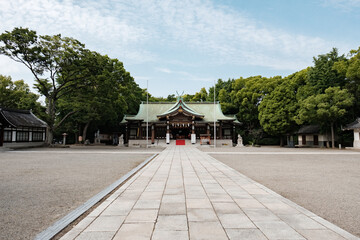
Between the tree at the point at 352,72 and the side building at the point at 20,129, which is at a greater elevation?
the tree at the point at 352,72

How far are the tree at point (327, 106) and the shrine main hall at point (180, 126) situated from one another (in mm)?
9985

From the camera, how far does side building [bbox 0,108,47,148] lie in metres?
26.5

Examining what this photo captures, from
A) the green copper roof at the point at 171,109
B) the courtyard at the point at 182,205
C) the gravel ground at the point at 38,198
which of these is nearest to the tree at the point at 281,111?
the green copper roof at the point at 171,109

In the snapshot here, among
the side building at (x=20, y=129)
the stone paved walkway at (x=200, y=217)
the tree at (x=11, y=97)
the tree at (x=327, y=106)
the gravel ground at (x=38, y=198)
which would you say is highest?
the tree at (x=11, y=97)

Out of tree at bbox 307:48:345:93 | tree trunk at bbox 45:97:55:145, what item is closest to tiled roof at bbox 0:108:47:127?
tree trunk at bbox 45:97:55:145

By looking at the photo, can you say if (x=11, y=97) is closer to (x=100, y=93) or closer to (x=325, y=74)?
(x=100, y=93)

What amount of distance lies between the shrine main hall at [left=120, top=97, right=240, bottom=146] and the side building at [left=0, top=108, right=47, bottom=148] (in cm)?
1228

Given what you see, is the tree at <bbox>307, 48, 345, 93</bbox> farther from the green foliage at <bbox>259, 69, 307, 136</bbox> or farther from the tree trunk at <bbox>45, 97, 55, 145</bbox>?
the tree trunk at <bbox>45, 97, 55, 145</bbox>

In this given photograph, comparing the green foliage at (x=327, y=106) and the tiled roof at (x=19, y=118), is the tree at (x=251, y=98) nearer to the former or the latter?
the green foliage at (x=327, y=106)

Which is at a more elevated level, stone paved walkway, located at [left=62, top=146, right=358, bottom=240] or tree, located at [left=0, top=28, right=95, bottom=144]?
tree, located at [left=0, top=28, right=95, bottom=144]

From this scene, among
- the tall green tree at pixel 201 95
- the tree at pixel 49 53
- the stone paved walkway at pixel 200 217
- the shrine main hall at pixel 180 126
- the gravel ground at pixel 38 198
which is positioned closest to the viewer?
the stone paved walkway at pixel 200 217

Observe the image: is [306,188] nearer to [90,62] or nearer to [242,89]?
[90,62]

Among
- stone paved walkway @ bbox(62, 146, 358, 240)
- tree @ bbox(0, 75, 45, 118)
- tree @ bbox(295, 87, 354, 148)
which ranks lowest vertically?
stone paved walkway @ bbox(62, 146, 358, 240)

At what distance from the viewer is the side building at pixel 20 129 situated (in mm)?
26500
